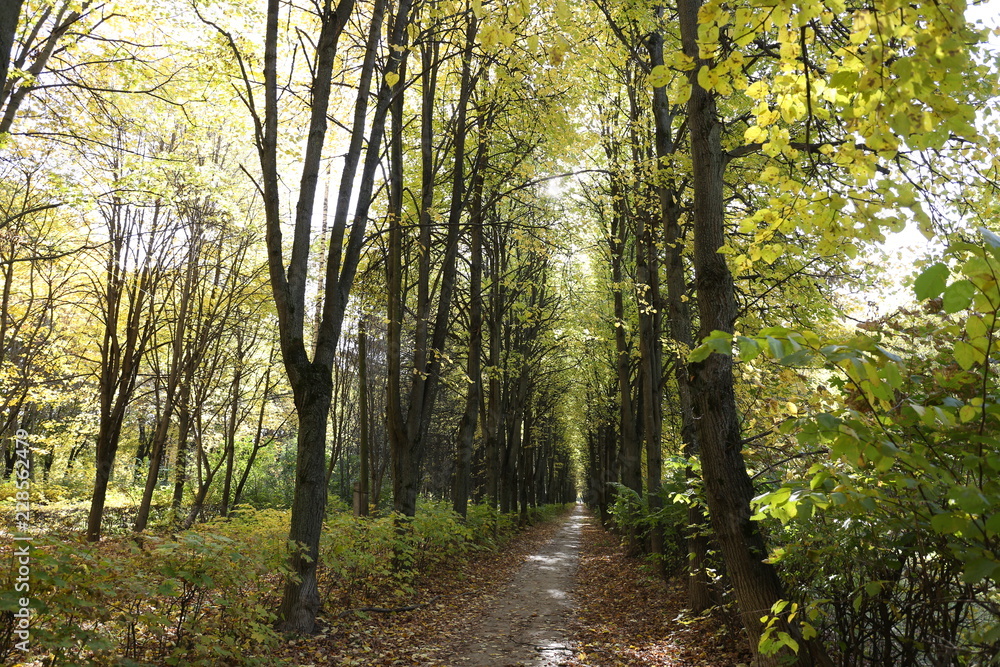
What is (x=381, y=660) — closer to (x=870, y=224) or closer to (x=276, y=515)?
(x=276, y=515)

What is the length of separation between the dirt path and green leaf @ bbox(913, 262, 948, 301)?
5.36 metres

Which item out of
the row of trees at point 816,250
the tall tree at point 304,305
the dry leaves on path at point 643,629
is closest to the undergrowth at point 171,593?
the tall tree at point 304,305

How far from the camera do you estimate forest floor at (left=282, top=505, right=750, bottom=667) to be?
5.56m

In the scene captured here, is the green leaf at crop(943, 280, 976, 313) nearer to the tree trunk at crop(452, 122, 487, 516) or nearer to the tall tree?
the tall tree

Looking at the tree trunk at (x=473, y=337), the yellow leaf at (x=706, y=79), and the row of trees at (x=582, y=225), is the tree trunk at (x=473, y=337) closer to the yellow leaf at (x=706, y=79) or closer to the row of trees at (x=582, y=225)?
the row of trees at (x=582, y=225)

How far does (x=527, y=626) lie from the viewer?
23.9 feet

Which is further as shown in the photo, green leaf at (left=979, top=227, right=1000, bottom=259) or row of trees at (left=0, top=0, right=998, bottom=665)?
row of trees at (left=0, top=0, right=998, bottom=665)

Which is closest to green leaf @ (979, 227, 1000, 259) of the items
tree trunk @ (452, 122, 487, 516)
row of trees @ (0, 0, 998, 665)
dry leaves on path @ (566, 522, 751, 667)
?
row of trees @ (0, 0, 998, 665)

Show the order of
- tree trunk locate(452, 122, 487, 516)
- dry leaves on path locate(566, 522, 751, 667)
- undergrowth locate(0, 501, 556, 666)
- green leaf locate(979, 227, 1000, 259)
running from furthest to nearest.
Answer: tree trunk locate(452, 122, 487, 516) < dry leaves on path locate(566, 522, 751, 667) < undergrowth locate(0, 501, 556, 666) < green leaf locate(979, 227, 1000, 259)

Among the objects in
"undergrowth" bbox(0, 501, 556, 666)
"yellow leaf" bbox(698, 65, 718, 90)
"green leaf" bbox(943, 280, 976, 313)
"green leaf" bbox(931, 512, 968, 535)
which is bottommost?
"undergrowth" bbox(0, 501, 556, 666)

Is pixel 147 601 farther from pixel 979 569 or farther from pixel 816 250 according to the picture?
pixel 816 250

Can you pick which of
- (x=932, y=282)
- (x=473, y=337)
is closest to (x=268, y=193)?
(x=932, y=282)

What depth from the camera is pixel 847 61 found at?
241 cm

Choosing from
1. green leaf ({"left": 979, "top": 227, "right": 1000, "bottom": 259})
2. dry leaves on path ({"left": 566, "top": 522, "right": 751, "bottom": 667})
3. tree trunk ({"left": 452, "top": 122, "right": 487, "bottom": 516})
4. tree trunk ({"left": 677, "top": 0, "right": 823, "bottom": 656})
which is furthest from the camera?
tree trunk ({"left": 452, "top": 122, "right": 487, "bottom": 516})
